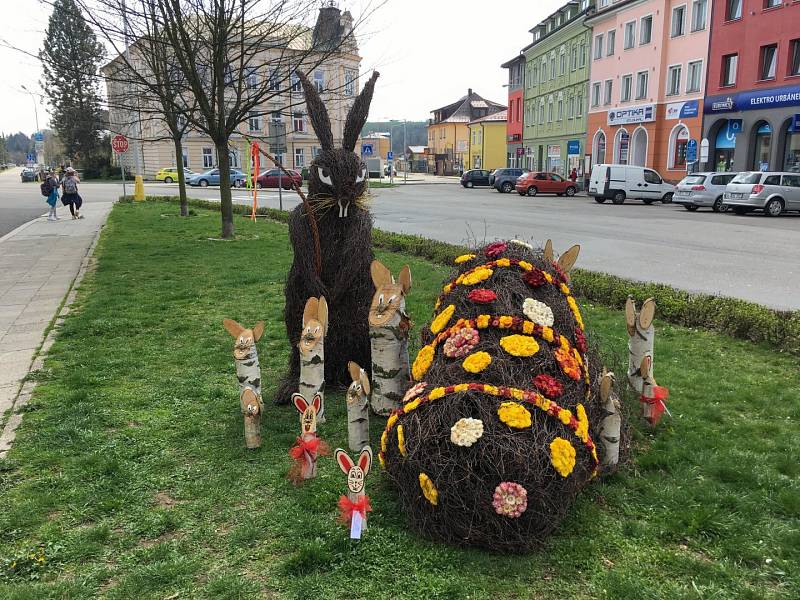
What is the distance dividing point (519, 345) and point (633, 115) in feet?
123

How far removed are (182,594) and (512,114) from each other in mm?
60147

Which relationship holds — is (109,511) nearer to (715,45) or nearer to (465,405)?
(465,405)

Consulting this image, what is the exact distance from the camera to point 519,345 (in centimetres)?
338

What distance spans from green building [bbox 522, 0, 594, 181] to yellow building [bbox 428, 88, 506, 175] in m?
26.1

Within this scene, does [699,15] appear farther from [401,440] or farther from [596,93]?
[401,440]

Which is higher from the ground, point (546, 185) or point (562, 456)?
point (546, 185)

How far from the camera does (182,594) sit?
2791mm

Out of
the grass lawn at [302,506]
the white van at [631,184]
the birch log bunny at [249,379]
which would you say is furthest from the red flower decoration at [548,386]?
the white van at [631,184]

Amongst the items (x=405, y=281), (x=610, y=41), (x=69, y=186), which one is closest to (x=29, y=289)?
(x=405, y=281)

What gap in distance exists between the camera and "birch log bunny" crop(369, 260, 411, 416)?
4.32 m

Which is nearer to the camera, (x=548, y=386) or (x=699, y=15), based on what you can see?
(x=548, y=386)

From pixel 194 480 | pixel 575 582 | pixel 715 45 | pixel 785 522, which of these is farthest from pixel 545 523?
pixel 715 45

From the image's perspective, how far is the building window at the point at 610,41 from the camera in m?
39.3

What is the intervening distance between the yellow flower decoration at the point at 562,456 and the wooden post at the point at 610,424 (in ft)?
2.00
